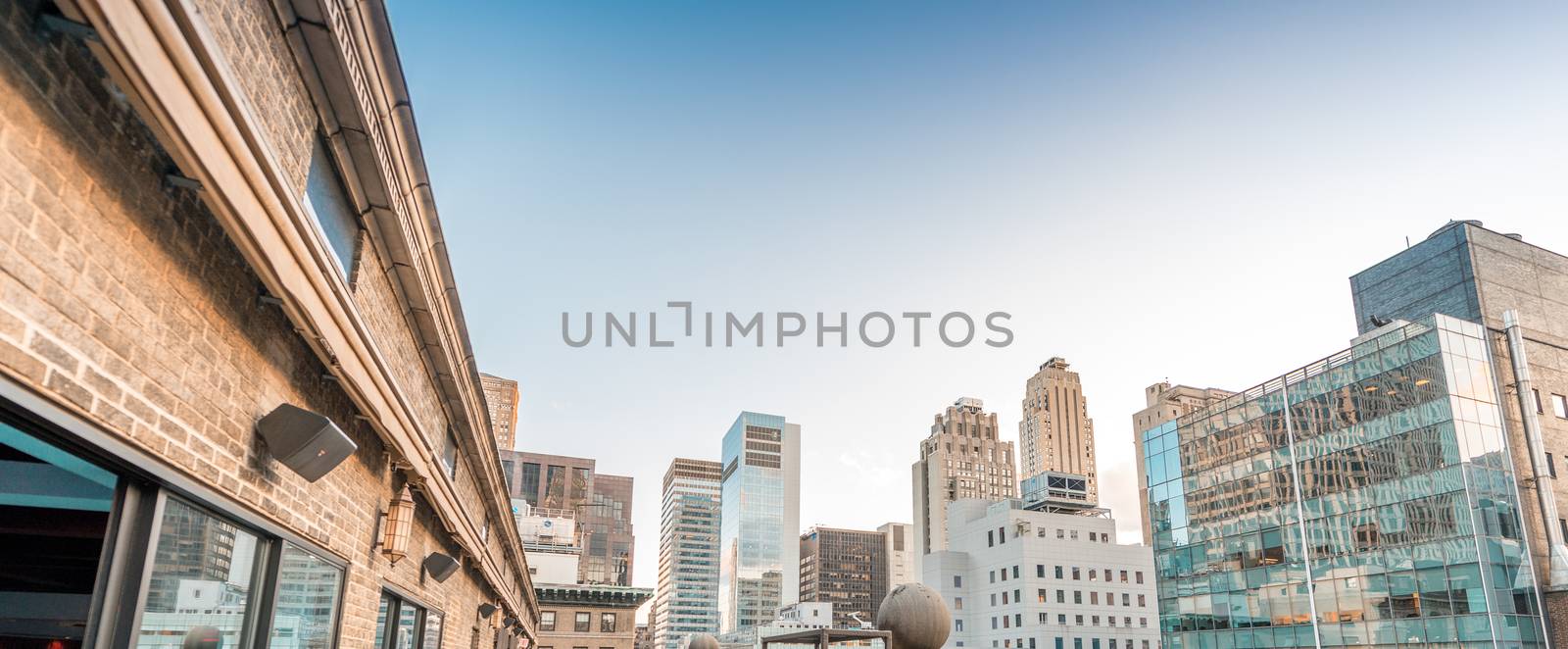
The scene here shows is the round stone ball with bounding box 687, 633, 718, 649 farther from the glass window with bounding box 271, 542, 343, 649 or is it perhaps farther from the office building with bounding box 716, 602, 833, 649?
the office building with bounding box 716, 602, 833, 649

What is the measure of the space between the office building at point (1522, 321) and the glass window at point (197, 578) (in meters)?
40.6

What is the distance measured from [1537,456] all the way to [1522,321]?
6332mm

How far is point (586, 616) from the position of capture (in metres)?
61.5

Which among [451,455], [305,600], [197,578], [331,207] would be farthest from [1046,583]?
[197,578]

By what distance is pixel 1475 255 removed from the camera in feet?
128

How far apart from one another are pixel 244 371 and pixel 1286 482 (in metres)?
44.6

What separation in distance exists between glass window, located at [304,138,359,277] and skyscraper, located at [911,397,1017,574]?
532 ft

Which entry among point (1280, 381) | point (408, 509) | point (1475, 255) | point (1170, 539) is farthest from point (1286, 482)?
point (408, 509)

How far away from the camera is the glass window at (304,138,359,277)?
5.49 m

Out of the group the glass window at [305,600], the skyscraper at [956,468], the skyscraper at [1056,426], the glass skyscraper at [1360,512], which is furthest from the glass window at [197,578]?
the skyscraper at [1056,426]

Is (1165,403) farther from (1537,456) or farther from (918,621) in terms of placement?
(918,621)

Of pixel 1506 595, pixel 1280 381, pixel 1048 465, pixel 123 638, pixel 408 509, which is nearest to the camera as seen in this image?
pixel 123 638

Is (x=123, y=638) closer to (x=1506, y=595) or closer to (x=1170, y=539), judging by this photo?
(x=1506, y=595)

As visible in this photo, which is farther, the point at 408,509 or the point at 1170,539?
the point at 1170,539
